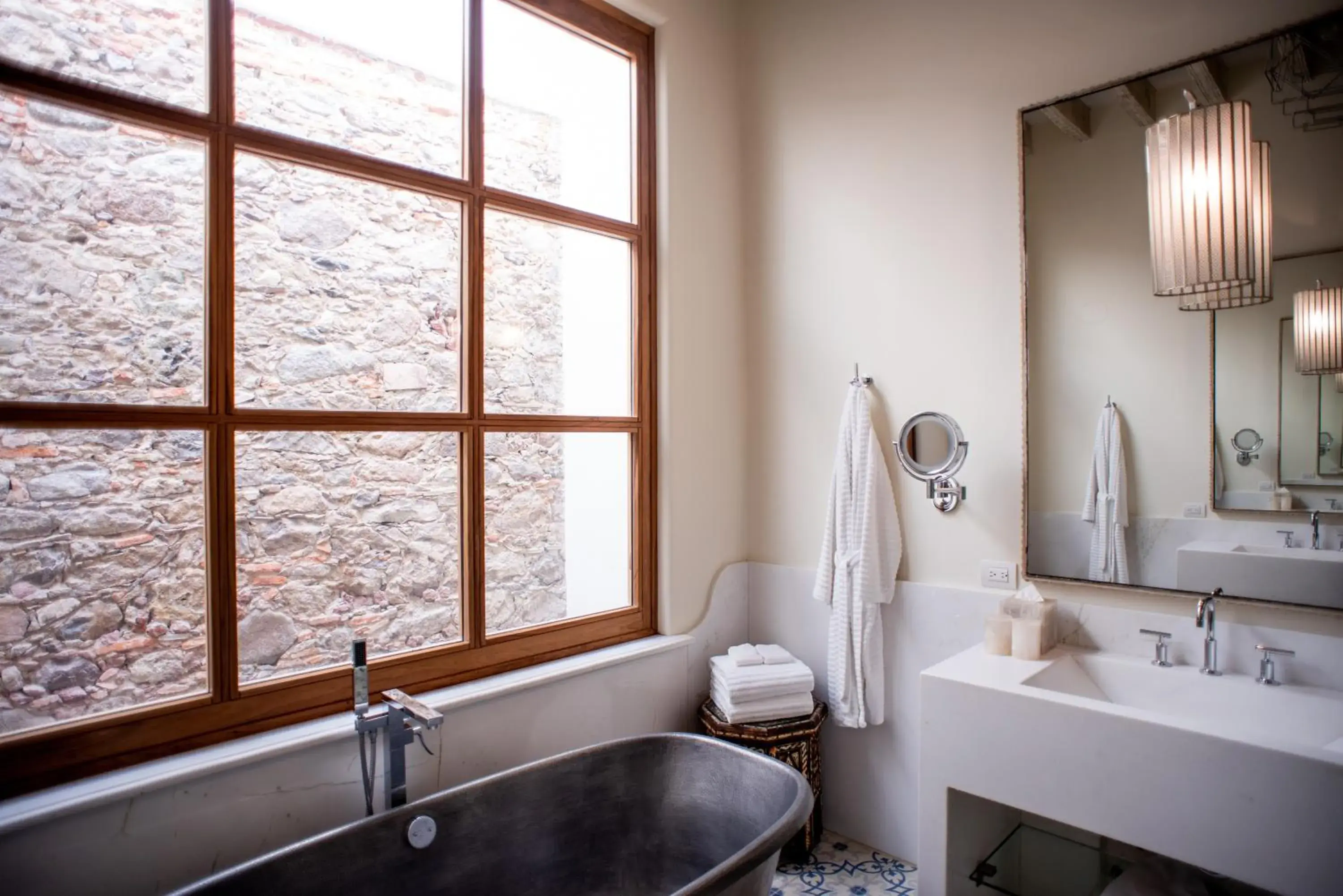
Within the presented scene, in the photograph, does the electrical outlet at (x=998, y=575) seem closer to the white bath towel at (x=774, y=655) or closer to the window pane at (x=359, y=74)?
the white bath towel at (x=774, y=655)

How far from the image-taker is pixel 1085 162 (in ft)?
6.93

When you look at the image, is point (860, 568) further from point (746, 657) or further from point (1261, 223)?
point (1261, 223)

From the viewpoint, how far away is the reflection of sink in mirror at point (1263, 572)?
178cm

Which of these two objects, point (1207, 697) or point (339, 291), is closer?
point (1207, 697)

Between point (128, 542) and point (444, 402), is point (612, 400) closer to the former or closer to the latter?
point (444, 402)

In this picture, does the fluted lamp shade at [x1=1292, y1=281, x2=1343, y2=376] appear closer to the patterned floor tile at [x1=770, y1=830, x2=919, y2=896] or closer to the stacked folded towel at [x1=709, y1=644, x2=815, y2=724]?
the stacked folded towel at [x1=709, y1=644, x2=815, y2=724]

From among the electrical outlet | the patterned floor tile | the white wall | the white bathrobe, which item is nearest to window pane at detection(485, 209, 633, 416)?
the white wall

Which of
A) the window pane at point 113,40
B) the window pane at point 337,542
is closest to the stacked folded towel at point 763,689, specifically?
the window pane at point 337,542

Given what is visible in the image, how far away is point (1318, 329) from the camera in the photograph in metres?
1.79

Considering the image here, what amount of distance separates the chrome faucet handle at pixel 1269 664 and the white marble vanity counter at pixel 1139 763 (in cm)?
3

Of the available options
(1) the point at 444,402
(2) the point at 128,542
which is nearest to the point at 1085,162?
(1) the point at 444,402

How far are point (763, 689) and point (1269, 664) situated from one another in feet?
4.16

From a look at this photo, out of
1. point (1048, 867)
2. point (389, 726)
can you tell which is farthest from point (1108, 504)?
point (389, 726)

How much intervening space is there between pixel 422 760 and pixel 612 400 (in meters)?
1.26
